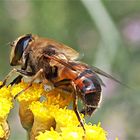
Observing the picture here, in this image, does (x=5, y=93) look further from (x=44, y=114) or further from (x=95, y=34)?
(x=95, y=34)

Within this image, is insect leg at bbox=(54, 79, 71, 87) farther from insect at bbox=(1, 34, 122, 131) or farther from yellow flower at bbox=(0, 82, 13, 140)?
yellow flower at bbox=(0, 82, 13, 140)

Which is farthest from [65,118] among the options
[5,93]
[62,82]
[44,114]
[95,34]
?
[95,34]

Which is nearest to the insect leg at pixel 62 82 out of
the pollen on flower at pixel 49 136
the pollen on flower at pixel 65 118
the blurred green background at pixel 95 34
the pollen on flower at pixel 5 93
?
the pollen on flower at pixel 65 118

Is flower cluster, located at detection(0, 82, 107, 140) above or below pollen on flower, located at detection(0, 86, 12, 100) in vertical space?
below

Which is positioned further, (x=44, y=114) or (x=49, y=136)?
(x=44, y=114)

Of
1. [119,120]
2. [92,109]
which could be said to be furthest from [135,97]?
[92,109]

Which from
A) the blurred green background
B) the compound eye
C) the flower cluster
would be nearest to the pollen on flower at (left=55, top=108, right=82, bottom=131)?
the flower cluster
